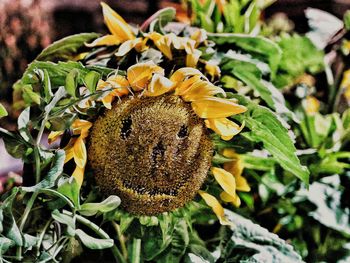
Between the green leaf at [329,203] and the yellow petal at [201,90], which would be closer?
the yellow petal at [201,90]

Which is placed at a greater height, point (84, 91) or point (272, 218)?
point (84, 91)

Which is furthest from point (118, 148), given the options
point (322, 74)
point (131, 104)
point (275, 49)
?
point (322, 74)

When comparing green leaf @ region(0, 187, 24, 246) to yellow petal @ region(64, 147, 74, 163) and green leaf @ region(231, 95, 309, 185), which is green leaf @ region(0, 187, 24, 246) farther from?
green leaf @ region(231, 95, 309, 185)

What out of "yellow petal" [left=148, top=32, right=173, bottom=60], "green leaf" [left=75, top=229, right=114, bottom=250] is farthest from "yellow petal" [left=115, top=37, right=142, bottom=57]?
"green leaf" [left=75, top=229, right=114, bottom=250]

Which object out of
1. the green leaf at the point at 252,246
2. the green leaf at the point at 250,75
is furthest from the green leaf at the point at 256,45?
the green leaf at the point at 252,246

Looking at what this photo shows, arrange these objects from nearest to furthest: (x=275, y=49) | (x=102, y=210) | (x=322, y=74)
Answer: (x=102, y=210) < (x=275, y=49) < (x=322, y=74)

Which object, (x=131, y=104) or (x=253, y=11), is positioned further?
(x=253, y=11)

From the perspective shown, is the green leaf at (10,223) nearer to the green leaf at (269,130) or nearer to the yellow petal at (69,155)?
the yellow petal at (69,155)

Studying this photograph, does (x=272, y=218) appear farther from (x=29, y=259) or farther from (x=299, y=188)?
(x=29, y=259)
